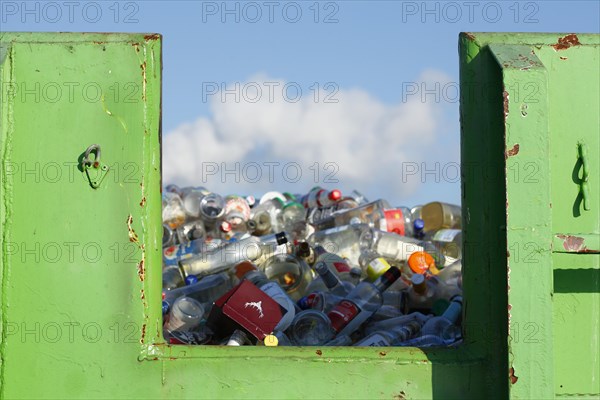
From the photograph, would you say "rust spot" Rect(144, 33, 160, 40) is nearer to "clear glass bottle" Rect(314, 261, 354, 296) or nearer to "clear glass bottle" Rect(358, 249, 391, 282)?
"clear glass bottle" Rect(314, 261, 354, 296)

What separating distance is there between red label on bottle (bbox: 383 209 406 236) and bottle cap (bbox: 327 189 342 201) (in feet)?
2.31

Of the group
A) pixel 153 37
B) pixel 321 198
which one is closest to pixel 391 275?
pixel 153 37

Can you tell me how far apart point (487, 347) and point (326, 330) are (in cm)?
116

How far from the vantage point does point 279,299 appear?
3.15 metres

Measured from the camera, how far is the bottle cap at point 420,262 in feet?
14.5

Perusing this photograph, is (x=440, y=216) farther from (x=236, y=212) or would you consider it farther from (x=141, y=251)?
(x=141, y=251)

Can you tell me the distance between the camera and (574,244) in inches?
81.0

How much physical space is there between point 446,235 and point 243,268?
1.49m

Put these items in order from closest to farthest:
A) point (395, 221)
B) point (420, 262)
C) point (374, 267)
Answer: point (374, 267), point (420, 262), point (395, 221)

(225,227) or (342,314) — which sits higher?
(225,227)

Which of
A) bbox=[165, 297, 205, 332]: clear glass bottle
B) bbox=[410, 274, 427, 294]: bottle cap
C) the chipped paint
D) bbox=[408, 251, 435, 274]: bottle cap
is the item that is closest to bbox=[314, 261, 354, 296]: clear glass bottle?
bbox=[410, 274, 427, 294]: bottle cap

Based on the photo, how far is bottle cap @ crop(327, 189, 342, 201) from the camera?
6398 mm

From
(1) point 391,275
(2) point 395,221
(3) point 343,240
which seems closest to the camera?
(1) point 391,275

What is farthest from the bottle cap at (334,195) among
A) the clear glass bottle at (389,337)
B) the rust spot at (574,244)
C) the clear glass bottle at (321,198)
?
the rust spot at (574,244)
